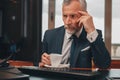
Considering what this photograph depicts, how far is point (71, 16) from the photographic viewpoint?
172cm

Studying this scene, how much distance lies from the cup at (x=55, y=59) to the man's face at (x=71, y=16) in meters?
0.35

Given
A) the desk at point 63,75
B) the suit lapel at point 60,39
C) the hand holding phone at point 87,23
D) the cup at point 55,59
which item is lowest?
the desk at point 63,75

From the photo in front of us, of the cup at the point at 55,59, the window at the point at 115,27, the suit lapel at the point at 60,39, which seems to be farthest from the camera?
the window at the point at 115,27

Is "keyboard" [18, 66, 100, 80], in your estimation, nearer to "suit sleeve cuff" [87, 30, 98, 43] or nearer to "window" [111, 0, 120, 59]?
"suit sleeve cuff" [87, 30, 98, 43]

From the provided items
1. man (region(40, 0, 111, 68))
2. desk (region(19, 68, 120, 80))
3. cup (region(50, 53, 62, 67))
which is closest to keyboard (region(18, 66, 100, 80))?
desk (region(19, 68, 120, 80))

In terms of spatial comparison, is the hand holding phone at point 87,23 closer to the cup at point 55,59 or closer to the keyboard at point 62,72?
the cup at point 55,59

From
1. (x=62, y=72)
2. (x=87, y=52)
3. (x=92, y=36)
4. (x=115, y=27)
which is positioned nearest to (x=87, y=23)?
(x=92, y=36)

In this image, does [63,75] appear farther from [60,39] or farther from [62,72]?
[60,39]

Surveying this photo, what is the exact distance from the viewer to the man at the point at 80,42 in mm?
1694

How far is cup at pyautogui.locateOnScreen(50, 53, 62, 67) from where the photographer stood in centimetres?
138

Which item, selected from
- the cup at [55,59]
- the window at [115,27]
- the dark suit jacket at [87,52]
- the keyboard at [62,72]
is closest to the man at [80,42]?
the dark suit jacket at [87,52]

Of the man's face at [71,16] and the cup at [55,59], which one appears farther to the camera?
the man's face at [71,16]

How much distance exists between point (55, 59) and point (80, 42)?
45cm

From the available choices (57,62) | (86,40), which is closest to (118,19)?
(86,40)
